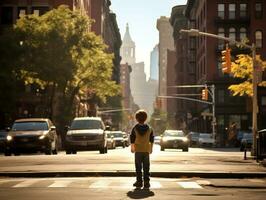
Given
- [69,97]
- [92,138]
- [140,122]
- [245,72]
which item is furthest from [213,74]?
[140,122]

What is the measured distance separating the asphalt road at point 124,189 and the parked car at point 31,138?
15.8 m

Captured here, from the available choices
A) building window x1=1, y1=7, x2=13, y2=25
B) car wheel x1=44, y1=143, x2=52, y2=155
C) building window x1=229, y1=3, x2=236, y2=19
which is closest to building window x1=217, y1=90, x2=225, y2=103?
building window x1=229, y1=3, x2=236, y2=19

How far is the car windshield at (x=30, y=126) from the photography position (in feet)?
105

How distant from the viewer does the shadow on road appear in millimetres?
11406

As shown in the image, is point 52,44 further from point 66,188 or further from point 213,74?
point 66,188

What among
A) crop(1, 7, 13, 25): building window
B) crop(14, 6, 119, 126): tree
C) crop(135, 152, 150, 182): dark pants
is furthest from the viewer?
crop(1, 7, 13, 25): building window

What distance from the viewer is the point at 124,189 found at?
12.8 meters

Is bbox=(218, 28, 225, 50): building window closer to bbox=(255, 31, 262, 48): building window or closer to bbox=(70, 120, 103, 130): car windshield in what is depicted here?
bbox=(255, 31, 262, 48): building window

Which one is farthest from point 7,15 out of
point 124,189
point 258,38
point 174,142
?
point 124,189

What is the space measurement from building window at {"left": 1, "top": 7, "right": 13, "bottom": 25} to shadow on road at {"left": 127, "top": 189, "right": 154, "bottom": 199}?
70.7 meters

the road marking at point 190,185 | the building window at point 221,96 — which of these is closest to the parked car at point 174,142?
the road marking at point 190,185

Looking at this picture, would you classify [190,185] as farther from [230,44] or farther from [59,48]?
[230,44]

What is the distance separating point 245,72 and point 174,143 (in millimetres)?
6691

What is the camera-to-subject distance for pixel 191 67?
112938mm
